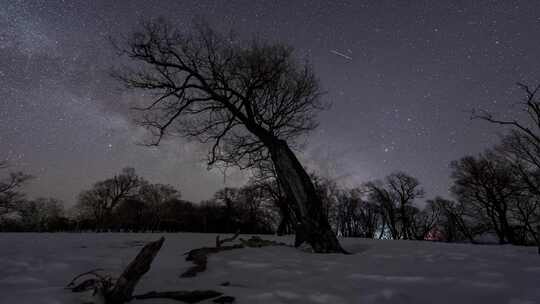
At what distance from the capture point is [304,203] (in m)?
5.67

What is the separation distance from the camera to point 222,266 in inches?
133

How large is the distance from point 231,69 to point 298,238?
5538 millimetres

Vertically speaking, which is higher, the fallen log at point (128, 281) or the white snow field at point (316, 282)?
the fallen log at point (128, 281)

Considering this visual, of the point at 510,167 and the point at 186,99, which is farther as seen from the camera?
the point at 510,167

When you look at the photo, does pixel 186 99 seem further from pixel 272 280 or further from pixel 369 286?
pixel 369 286

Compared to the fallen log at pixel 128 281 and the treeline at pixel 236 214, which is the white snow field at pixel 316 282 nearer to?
the fallen log at pixel 128 281

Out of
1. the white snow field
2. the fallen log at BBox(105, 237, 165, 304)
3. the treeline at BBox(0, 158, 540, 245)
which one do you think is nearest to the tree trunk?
the white snow field

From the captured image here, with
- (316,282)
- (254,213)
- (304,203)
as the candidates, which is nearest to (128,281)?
(316,282)

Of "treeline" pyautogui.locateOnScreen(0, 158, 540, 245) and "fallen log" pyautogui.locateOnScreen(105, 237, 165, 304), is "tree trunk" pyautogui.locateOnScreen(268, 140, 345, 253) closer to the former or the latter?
"fallen log" pyautogui.locateOnScreen(105, 237, 165, 304)

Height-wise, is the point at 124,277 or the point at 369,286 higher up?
the point at 124,277

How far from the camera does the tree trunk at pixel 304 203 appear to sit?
5.25m

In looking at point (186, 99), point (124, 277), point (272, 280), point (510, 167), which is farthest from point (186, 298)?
point (510, 167)

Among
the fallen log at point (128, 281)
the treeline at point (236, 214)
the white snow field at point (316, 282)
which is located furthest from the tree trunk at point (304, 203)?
the treeline at point (236, 214)

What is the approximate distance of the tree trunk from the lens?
5.25 metres
